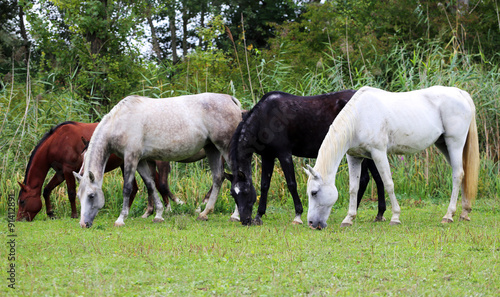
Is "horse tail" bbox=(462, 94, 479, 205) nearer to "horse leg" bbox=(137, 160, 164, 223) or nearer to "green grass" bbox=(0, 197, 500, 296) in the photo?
"green grass" bbox=(0, 197, 500, 296)

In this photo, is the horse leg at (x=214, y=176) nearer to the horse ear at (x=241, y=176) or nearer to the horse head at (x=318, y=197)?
the horse ear at (x=241, y=176)

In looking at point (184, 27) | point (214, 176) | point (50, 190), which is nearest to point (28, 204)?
point (50, 190)

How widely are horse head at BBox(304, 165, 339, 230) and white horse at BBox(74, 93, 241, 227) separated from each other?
75.9 inches

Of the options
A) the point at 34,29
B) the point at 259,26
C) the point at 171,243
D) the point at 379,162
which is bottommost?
the point at 171,243

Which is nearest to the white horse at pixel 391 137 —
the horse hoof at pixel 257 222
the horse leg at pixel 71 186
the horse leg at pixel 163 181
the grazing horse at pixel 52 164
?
the horse hoof at pixel 257 222

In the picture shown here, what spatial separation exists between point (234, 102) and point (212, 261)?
4174 mm

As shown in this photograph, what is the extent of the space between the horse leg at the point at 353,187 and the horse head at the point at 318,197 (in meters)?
0.53

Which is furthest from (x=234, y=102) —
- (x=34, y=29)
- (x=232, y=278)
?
(x=34, y=29)

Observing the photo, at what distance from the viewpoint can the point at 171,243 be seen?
5.70 meters

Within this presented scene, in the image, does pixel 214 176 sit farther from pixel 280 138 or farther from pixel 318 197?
pixel 318 197

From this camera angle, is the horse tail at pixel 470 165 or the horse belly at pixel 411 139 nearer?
the horse belly at pixel 411 139

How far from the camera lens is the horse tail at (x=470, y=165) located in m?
7.15

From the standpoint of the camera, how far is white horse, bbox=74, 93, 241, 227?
286 inches

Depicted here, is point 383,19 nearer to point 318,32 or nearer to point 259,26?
point 318,32
